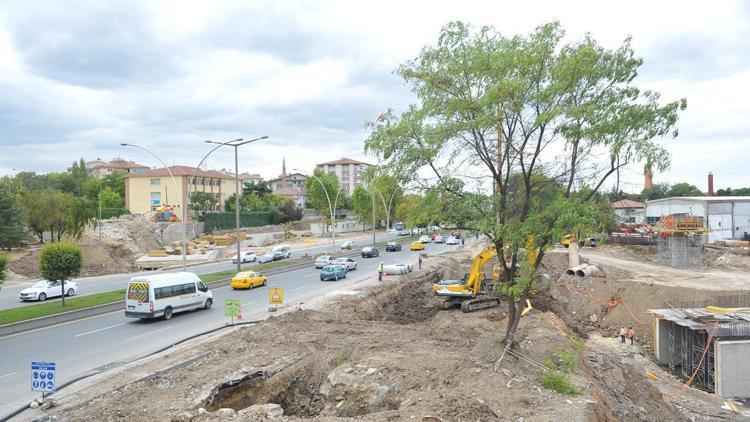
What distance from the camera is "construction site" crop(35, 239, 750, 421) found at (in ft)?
37.7

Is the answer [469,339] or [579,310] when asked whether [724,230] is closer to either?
[579,310]

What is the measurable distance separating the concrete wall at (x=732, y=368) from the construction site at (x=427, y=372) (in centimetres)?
5

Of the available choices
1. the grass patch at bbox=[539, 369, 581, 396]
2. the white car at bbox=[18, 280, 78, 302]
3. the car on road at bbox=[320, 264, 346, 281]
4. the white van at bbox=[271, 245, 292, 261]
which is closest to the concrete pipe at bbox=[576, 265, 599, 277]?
the car on road at bbox=[320, 264, 346, 281]

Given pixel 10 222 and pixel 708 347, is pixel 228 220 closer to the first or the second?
pixel 10 222

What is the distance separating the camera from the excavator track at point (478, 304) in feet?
84.0

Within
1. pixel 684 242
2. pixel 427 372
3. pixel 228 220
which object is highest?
pixel 228 220

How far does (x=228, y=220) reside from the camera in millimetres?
88062

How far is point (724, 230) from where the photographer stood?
5997 cm

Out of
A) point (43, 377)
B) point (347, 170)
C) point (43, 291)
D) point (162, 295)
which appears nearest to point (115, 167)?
point (347, 170)

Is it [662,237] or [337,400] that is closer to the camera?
[337,400]

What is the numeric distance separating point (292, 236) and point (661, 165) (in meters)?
79.4

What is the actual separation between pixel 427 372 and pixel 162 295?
14261 mm

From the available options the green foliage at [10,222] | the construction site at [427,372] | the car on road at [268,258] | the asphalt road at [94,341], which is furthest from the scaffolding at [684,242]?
the green foliage at [10,222]

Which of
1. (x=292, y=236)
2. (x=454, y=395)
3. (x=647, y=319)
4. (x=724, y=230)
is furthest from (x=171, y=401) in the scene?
(x=292, y=236)
